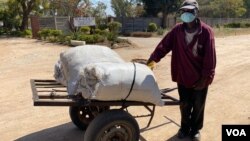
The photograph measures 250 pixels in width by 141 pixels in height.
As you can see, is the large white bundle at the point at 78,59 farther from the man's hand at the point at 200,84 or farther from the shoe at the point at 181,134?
the shoe at the point at 181,134

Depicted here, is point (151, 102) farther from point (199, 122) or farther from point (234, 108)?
point (234, 108)

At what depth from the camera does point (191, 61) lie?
4996 mm

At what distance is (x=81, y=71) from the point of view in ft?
14.8

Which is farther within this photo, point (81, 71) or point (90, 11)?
point (90, 11)

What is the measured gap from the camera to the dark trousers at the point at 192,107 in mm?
5102

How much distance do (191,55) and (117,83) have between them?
4.13ft

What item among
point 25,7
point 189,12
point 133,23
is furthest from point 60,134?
point 133,23

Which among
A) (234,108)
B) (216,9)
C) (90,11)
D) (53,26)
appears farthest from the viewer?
(216,9)

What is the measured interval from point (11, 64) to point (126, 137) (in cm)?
929

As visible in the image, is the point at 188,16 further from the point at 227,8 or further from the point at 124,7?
the point at 227,8

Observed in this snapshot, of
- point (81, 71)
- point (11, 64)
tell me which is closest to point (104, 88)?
point (81, 71)

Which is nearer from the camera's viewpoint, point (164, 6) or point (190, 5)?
point (190, 5)

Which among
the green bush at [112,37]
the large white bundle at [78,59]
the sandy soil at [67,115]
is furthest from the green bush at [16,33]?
the large white bundle at [78,59]

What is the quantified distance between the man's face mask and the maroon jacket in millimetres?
182
